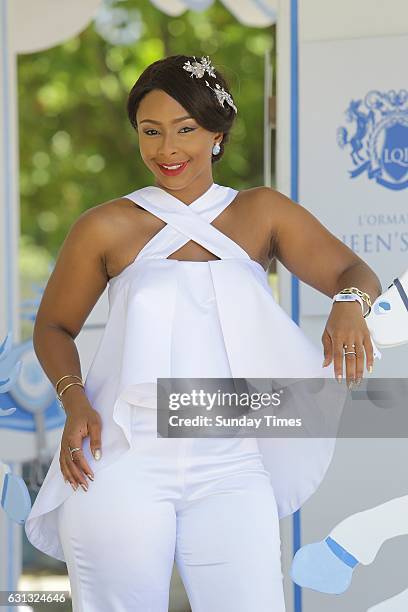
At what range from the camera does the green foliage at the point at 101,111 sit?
815cm

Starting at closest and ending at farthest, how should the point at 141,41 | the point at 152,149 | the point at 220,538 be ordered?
the point at 220,538
the point at 152,149
the point at 141,41

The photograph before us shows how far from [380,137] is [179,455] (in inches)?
70.6

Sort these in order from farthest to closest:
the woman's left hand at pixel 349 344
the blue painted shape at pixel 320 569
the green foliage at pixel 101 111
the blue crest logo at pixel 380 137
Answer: the green foliage at pixel 101 111 < the blue crest logo at pixel 380 137 < the blue painted shape at pixel 320 569 < the woman's left hand at pixel 349 344

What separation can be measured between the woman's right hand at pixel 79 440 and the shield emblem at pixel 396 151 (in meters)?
1.72

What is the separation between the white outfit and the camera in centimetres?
222

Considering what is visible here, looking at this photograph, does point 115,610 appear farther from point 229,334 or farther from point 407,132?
point 407,132

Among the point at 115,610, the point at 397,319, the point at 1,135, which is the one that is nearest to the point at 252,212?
the point at 397,319

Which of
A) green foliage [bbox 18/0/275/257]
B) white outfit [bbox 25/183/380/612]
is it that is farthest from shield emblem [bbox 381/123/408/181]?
green foliage [bbox 18/0/275/257]

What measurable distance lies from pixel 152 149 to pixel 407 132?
1.50m

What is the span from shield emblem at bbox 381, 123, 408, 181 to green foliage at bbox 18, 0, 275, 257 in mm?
4407

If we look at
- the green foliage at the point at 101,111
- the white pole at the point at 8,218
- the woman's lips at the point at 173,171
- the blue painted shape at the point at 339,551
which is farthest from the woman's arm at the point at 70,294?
the green foliage at the point at 101,111

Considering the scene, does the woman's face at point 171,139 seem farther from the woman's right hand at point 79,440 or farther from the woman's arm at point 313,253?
the woman's right hand at point 79,440

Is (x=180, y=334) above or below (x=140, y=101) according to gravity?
below

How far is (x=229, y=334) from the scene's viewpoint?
7.62ft
